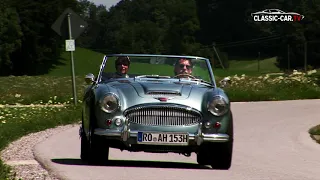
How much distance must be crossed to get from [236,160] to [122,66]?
2.18 meters

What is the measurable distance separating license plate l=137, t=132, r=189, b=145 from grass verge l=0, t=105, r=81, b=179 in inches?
194

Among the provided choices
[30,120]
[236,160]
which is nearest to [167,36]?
[30,120]

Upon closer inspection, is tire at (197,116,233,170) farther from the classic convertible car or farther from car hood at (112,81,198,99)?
car hood at (112,81,198,99)

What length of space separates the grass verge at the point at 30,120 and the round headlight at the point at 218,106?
17.1 feet

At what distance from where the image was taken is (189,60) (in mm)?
12703

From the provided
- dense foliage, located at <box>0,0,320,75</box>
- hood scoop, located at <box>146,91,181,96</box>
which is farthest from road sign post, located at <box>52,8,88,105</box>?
dense foliage, located at <box>0,0,320,75</box>

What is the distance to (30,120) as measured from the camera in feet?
70.5

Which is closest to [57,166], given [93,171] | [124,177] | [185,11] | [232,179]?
[93,171]

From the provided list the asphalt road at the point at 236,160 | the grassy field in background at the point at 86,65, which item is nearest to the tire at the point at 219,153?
the asphalt road at the point at 236,160

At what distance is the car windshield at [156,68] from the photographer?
12.5 meters

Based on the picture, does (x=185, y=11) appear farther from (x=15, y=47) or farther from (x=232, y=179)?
(x=232, y=179)

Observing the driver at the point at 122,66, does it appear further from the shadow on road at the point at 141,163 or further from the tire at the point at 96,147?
the tire at the point at 96,147

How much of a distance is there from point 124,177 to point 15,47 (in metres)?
100

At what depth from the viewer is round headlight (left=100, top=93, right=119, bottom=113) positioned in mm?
11125
